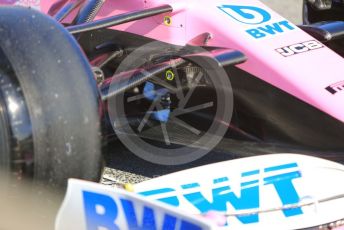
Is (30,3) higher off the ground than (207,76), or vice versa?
(30,3)

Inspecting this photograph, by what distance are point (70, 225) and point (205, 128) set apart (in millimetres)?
1261

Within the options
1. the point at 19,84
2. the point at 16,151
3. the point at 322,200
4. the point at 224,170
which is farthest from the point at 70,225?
the point at 322,200

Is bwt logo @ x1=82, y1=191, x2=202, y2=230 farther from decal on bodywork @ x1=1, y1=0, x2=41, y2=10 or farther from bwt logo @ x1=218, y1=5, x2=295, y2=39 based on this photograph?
decal on bodywork @ x1=1, y1=0, x2=41, y2=10

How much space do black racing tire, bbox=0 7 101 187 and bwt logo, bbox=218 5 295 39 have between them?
103cm

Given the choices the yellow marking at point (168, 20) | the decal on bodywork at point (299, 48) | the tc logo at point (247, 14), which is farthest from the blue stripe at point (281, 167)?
the yellow marking at point (168, 20)

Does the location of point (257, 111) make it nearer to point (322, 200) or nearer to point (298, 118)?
point (298, 118)

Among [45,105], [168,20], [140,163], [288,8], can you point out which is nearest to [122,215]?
[45,105]

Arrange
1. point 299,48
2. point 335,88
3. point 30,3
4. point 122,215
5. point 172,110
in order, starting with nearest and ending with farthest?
point 122,215 < point 335,88 < point 299,48 < point 172,110 < point 30,3

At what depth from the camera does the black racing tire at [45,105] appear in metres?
1.54

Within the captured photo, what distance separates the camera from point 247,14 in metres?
2.63

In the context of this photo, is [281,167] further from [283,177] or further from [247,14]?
[247,14]

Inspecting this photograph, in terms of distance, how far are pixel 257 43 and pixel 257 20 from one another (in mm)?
192

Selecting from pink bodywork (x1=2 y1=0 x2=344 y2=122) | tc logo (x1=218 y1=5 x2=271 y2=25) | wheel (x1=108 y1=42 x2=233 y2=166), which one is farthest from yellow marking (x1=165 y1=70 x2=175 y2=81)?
tc logo (x1=218 y1=5 x2=271 y2=25)

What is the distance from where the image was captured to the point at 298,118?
240 centimetres
